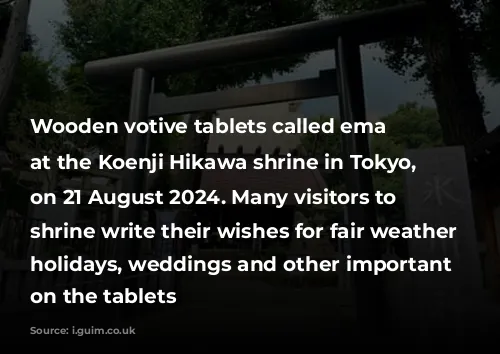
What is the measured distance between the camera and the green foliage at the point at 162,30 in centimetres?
1018

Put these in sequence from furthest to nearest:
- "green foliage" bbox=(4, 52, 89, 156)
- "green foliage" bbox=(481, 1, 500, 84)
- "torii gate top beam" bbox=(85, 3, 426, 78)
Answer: "green foliage" bbox=(4, 52, 89, 156)
"green foliage" bbox=(481, 1, 500, 84)
"torii gate top beam" bbox=(85, 3, 426, 78)

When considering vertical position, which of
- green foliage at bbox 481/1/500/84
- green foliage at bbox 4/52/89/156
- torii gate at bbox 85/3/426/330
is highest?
green foliage at bbox 4/52/89/156

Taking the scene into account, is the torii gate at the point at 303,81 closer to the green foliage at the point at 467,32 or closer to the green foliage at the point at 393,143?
the green foliage at the point at 467,32

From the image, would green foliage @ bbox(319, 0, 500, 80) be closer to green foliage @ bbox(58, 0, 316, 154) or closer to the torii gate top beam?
green foliage @ bbox(58, 0, 316, 154)

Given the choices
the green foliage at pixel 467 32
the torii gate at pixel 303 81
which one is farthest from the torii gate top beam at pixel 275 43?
the green foliage at pixel 467 32

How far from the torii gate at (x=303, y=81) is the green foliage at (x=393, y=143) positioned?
10867mm

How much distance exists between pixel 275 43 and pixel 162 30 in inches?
287

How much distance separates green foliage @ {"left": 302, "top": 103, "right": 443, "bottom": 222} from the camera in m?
19.4

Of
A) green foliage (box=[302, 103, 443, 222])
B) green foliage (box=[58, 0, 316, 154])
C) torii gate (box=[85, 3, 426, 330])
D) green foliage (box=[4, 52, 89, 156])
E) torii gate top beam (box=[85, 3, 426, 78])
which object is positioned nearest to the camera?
torii gate (box=[85, 3, 426, 330])

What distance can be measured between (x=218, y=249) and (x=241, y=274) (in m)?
3.10

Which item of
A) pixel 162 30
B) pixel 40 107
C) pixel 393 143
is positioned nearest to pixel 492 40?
pixel 162 30

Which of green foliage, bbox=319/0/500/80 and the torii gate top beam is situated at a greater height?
green foliage, bbox=319/0/500/80

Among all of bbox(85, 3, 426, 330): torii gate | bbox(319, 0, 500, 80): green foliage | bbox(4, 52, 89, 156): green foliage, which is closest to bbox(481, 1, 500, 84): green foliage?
bbox(319, 0, 500, 80): green foliage

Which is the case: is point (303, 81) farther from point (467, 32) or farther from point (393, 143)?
point (393, 143)
